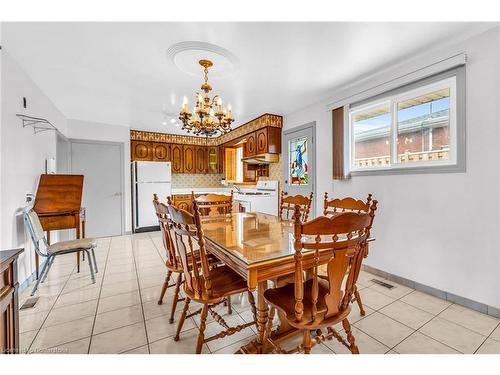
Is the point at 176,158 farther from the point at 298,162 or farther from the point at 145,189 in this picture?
the point at 298,162

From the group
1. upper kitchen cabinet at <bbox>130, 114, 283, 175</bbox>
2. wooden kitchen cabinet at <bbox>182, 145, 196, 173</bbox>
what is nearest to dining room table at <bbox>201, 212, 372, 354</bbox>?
upper kitchen cabinet at <bbox>130, 114, 283, 175</bbox>

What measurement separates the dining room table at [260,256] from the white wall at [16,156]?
6.65ft

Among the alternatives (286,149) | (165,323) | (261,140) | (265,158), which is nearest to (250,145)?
(261,140)

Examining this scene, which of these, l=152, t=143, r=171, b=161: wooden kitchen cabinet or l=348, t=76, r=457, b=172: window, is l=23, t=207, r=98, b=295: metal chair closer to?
l=152, t=143, r=171, b=161: wooden kitchen cabinet

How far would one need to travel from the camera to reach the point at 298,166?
405cm

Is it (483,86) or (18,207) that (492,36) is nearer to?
(483,86)

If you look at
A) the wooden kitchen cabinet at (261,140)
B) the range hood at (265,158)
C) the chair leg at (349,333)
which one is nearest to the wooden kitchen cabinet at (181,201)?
the range hood at (265,158)

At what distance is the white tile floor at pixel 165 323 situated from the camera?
155cm

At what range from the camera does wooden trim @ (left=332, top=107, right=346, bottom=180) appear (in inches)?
123

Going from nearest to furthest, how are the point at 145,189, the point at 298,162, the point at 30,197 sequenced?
the point at 30,197
the point at 298,162
the point at 145,189

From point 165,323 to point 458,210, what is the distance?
9.02 feet

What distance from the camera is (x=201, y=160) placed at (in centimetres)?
630

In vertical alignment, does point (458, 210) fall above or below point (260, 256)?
above
